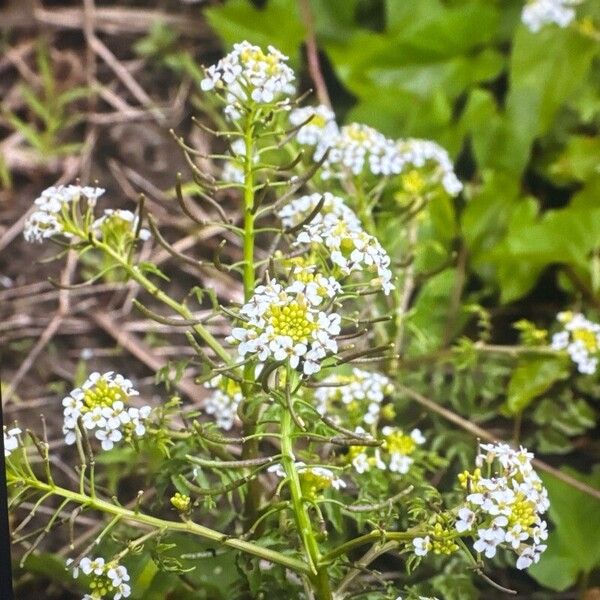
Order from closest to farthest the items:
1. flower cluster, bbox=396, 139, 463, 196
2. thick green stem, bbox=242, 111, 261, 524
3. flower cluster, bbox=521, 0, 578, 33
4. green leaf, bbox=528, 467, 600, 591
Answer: thick green stem, bbox=242, 111, 261, 524
green leaf, bbox=528, 467, 600, 591
flower cluster, bbox=396, 139, 463, 196
flower cluster, bbox=521, 0, 578, 33

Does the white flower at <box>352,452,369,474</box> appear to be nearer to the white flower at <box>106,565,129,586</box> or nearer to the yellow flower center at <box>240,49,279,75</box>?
the white flower at <box>106,565,129,586</box>

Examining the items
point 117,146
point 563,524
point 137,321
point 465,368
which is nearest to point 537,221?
point 465,368

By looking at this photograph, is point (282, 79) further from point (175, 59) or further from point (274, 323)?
point (175, 59)

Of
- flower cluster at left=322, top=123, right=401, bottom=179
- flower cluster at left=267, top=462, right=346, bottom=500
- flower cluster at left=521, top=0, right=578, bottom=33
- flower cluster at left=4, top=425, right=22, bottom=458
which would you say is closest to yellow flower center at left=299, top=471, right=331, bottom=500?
flower cluster at left=267, top=462, right=346, bottom=500

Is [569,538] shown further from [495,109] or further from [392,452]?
[495,109]

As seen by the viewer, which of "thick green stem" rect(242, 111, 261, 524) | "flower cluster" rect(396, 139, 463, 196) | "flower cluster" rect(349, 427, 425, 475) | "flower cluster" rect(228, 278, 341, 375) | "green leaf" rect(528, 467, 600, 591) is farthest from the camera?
"flower cluster" rect(396, 139, 463, 196)

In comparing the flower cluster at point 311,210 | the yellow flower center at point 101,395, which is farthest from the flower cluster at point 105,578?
the flower cluster at point 311,210

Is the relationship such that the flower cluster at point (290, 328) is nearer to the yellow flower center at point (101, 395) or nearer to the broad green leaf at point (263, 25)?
the yellow flower center at point (101, 395)
